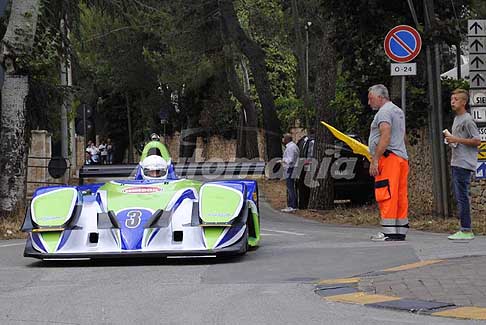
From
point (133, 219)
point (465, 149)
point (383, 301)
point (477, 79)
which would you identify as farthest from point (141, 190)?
point (477, 79)

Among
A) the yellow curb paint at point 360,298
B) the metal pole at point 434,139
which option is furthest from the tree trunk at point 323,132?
the yellow curb paint at point 360,298

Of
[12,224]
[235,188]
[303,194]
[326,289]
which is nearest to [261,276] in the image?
[326,289]

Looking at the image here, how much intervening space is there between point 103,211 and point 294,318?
170 inches

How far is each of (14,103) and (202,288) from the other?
9803 mm

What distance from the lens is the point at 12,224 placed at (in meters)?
16.7

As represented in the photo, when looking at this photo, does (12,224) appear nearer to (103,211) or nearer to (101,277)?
(103,211)

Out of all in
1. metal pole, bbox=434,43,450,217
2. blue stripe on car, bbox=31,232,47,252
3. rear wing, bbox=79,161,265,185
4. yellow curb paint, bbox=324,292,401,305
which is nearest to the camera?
yellow curb paint, bbox=324,292,401,305

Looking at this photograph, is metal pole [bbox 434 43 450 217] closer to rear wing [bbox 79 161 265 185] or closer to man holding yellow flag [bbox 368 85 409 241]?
man holding yellow flag [bbox 368 85 409 241]

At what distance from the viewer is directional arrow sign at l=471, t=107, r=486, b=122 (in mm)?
14367

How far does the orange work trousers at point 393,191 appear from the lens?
12.1m

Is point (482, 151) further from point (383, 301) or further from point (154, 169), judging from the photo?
point (383, 301)

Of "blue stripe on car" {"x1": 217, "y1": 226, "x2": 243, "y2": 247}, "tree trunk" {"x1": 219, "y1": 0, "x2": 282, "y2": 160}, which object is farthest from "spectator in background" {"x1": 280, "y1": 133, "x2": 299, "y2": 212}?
"tree trunk" {"x1": 219, "y1": 0, "x2": 282, "y2": 160}

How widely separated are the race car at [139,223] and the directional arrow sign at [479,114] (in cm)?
461

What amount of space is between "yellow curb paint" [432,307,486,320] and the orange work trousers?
4.72 meters
